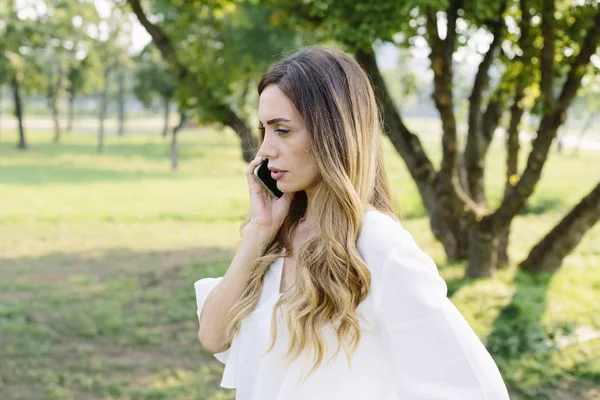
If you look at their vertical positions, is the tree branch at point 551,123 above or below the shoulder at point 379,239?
below

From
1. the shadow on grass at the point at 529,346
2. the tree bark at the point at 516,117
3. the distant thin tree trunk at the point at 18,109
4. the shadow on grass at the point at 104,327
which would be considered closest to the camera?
the shadow on grass at the point at 529,346

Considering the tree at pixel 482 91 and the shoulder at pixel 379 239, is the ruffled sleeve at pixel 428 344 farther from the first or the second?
the tree at pixel 482 91

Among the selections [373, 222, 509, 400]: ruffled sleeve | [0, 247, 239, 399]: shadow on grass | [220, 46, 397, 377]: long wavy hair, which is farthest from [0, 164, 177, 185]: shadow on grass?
[373, 222, 509, 400]: ruffled sleeve

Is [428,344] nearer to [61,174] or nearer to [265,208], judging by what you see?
[265,208]

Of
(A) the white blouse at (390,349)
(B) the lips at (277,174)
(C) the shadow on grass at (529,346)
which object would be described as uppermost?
(B) the lips at (277,174)

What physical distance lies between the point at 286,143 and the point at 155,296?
23.1ft

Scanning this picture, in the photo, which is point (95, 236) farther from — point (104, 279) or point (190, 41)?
point (190, 41)

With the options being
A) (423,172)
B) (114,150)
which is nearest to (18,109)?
(114,150)

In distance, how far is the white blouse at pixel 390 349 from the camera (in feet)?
4.92

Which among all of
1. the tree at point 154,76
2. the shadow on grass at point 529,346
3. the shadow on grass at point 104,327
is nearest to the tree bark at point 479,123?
the shadow on grass at point 529,346

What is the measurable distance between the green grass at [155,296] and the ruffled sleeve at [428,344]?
53cm

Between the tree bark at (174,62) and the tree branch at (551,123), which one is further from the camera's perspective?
the tree bark at (174,62)

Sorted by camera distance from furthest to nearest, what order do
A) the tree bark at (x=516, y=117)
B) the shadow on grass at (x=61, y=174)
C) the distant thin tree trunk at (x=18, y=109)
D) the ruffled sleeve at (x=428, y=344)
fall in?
the distant thin tree trunk at (x=18, y=109)
the shadow on grass at (x=61, y=174)
the tree bark at (x=516, y=117)
the ruffled sleeve at (x=428, y=344)

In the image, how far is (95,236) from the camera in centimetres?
1283
